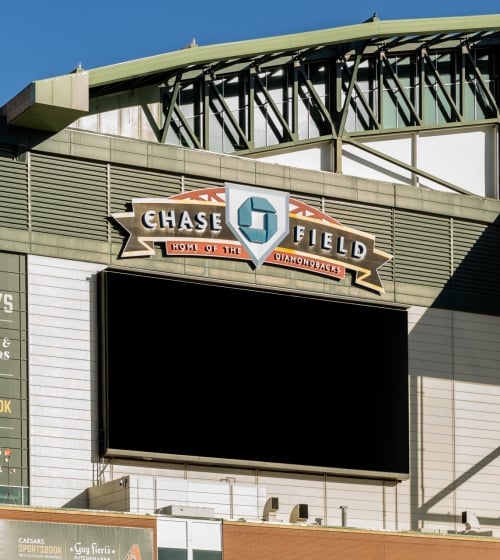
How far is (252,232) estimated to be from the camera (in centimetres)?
6041

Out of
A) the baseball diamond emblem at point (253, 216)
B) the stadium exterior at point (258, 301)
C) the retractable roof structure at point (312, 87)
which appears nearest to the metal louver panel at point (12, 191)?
the stadium exterior at point (258, 301)

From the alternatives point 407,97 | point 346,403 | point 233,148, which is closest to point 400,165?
point 407,97

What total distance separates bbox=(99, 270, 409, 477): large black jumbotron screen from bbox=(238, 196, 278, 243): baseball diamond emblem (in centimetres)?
214

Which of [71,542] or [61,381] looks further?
[61,381]

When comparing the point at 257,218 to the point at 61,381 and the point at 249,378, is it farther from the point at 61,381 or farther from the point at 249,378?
the point at 61,381

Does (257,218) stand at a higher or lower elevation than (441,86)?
lower

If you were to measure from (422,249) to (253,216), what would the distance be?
798cm

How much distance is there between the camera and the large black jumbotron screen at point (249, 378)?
56.3 m

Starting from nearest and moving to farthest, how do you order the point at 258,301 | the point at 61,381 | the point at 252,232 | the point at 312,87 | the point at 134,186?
the point at 61,381 < the point at 134,186 < the point at 258,301 < the point at 252,232 < the point at 312,87

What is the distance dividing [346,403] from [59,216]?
1232 cm

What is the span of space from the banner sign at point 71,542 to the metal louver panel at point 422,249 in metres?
17.8

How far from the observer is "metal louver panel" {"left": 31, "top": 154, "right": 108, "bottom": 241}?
185ft

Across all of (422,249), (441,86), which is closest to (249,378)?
(422,249)

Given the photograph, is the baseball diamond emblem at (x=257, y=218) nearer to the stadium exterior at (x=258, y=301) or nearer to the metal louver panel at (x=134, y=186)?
the stadium exterior at (x=258, y=301)
